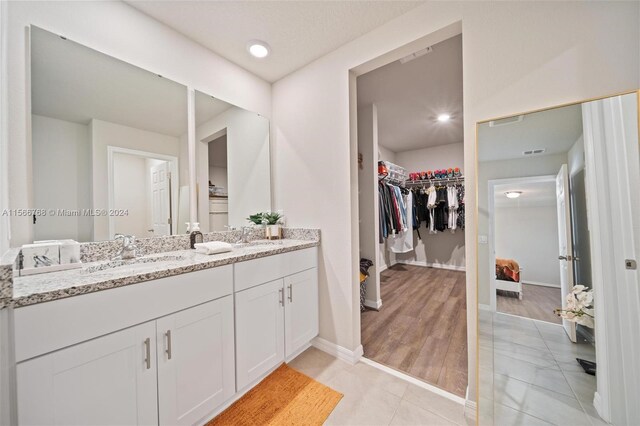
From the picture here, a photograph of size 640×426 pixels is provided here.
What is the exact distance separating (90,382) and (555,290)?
83.7 inches

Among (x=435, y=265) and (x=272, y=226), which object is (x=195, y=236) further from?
(x=435, y=265)

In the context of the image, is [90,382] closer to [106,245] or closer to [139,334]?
[139,334]

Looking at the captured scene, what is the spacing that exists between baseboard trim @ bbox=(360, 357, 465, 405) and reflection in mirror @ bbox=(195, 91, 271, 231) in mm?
1608

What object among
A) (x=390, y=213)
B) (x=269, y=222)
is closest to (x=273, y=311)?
(x=269, y=222)

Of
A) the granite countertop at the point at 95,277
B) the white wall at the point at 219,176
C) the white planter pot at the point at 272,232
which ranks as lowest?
the granite countertop at the point at 95,277

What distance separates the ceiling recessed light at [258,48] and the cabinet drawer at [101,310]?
1.73m

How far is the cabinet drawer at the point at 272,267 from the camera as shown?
1457mm

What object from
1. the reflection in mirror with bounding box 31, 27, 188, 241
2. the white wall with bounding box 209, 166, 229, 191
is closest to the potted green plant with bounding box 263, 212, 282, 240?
the white wall with bounding box 209, 166, 229, 191

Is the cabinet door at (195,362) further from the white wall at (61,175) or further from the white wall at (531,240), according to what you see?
the white wall at (531,240)

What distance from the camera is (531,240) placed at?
1.28 meters

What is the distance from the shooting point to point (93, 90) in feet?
4.65

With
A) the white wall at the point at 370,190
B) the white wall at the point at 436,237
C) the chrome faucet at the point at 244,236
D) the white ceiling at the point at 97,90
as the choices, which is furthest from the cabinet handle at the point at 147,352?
the white wall at the point at 436,237

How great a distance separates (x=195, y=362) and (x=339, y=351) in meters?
1.14

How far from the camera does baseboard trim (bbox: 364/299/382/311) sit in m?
2.92
